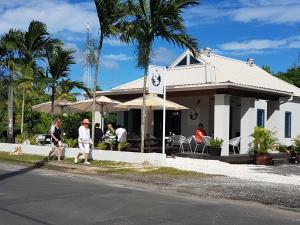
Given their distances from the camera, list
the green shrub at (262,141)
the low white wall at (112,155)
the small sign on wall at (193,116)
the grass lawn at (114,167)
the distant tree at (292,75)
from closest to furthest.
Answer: the grass lawn at (114,167), the low white wall at (112,155), the green shrub at (262,141), the small sign on wall at (193,116), the distant tree at (292,75)

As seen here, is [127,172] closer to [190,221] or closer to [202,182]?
[202,182]

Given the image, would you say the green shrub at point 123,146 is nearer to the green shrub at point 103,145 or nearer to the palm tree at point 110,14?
the green shrub at point 103,145

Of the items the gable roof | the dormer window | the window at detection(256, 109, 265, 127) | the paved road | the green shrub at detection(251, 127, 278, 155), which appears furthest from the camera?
the dormer window

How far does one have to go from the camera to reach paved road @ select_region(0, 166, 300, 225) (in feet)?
27.5

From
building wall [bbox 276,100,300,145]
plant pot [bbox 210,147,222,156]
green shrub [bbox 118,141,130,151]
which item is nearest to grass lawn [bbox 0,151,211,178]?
green shrub [bbox 118,141,130,151]

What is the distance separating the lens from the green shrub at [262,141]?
21000 millimetres

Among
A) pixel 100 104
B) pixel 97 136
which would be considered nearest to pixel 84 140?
pixel 97 136

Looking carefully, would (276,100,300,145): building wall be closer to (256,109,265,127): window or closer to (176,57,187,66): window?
(256,109,265,127): window

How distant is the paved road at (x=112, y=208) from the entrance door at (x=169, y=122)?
42.0 feet

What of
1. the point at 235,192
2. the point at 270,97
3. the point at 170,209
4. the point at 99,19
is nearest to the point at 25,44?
the point at 99,19

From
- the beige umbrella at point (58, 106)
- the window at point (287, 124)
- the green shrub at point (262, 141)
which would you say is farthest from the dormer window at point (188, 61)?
the beige umbrella at point (58, 106)

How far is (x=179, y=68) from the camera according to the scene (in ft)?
84.7

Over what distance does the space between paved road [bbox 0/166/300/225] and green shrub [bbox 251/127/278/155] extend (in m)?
9.59

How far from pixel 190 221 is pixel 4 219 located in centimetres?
304
